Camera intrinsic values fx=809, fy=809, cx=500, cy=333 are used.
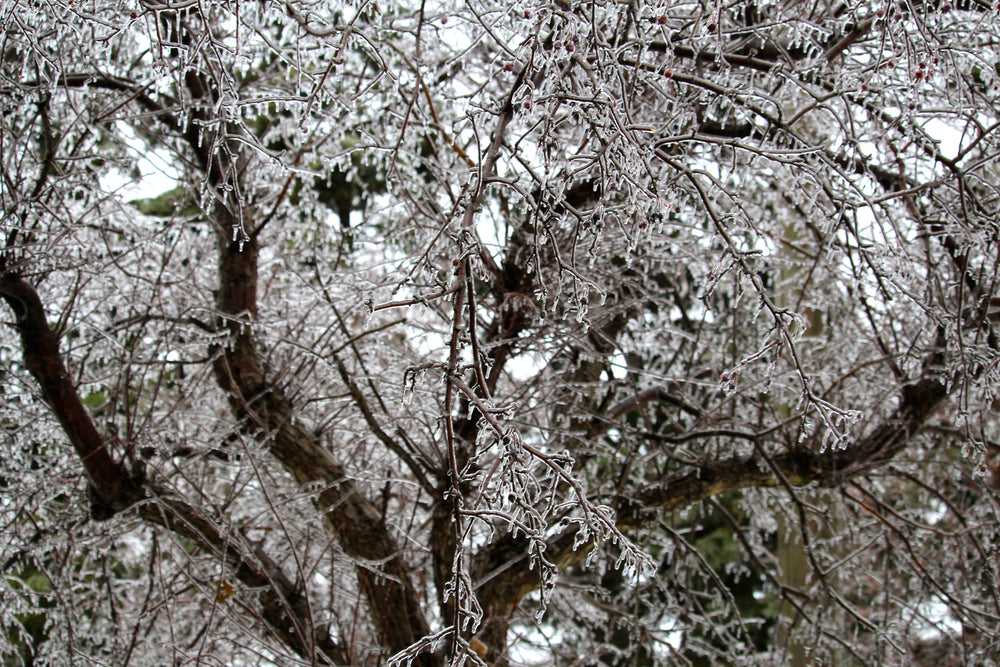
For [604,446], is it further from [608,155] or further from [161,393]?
[161,393]

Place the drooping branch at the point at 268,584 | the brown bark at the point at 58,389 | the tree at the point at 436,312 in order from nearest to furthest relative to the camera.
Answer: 1. the tree at the point at 436,312
2. the brown bark at the point at 58,389
3. the drooping branch at the point at 268,584

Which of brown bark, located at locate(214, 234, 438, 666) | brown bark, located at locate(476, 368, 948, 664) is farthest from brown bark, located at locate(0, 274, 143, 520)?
brown bark, located at locate(476, 368, 948, 664)

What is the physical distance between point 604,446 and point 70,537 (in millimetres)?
2498

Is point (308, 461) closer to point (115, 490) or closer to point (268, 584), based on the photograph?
point (268, 584)

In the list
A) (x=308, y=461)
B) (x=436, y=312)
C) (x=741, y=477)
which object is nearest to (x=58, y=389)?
(x=308, y=461)

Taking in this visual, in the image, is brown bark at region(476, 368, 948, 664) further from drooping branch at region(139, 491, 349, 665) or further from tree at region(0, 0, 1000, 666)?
drooping branch at region(139, 491, 349, 665)

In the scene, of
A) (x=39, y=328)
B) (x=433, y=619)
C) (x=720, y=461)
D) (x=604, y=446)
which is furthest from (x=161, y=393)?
(x=720, y=461)

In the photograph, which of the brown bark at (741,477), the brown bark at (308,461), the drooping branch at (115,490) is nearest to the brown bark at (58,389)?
the drooping branch at (115,490)

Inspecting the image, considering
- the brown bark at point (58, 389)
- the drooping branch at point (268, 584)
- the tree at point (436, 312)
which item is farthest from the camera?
A: the drooping branch at point (268, 584)

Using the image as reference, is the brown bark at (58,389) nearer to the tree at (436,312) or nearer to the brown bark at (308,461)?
the tree at (436,312)

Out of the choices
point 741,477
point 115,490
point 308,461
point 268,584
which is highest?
point 115,490

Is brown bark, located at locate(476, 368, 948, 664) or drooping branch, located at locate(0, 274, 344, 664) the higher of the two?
drooping branch, located at locate(0, 274, 344, 664)

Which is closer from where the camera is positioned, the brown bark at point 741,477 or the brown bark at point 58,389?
the brown bark at point 58,389

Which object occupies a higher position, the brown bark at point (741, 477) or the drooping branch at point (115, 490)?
the drooping branch at point (115, 490)
